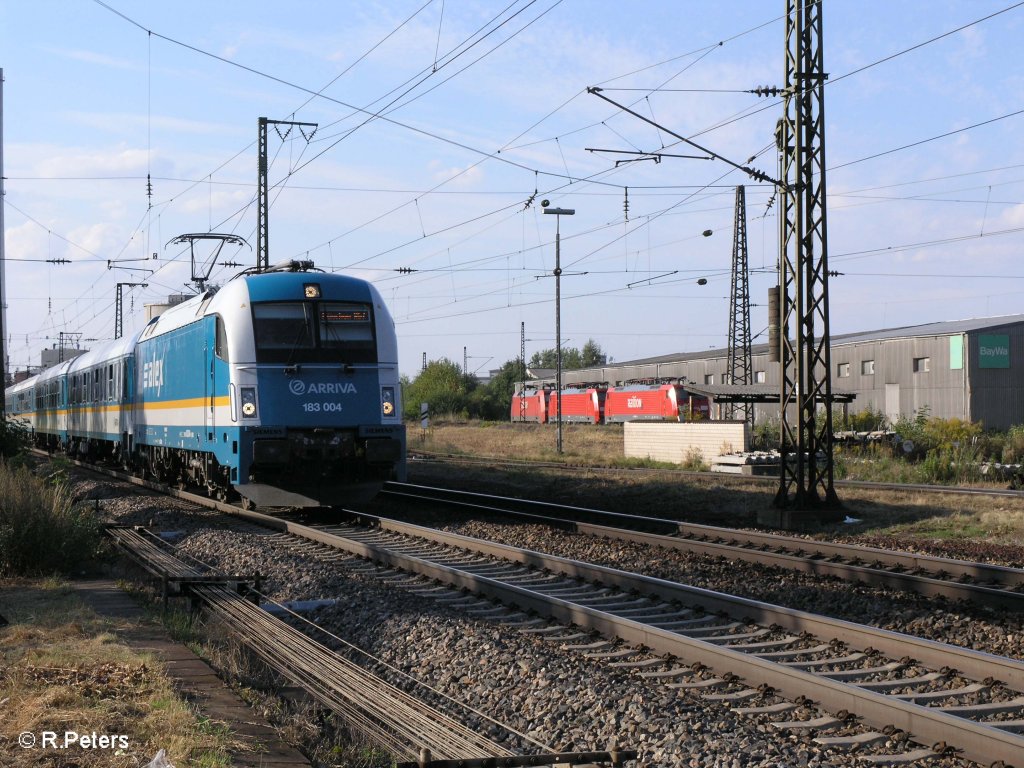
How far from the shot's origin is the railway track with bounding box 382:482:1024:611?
977 cm

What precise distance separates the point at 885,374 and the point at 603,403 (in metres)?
20.6

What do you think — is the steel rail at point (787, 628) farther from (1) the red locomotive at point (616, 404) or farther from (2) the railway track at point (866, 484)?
(1) the red locomotive at point (616, 404)

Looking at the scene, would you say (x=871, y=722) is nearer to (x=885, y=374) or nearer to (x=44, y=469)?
(x=44, y=469)

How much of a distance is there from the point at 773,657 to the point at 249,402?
945cm

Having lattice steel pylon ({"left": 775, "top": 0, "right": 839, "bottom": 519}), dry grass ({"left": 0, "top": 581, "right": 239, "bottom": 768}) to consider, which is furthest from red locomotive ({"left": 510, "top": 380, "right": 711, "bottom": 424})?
dry grass ({"left": 0, "top": 581, "right": 239, "bottom": 768})

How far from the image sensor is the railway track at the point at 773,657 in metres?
5.63

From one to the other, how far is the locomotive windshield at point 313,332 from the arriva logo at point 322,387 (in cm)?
35

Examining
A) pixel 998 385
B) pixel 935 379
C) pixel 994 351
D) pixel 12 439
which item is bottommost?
pixel 12 439

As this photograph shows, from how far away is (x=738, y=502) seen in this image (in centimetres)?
1875

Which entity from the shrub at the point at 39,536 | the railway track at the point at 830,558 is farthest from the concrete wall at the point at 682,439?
the shrub at the point at 39,536

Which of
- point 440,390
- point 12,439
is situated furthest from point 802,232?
point 440,390

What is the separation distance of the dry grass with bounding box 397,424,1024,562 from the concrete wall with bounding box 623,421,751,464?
4.52ft

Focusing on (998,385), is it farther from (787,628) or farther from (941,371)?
(787,628)

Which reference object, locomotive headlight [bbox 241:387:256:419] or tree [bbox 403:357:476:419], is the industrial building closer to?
locomotive headlight [bbox 241:387:256:419]
